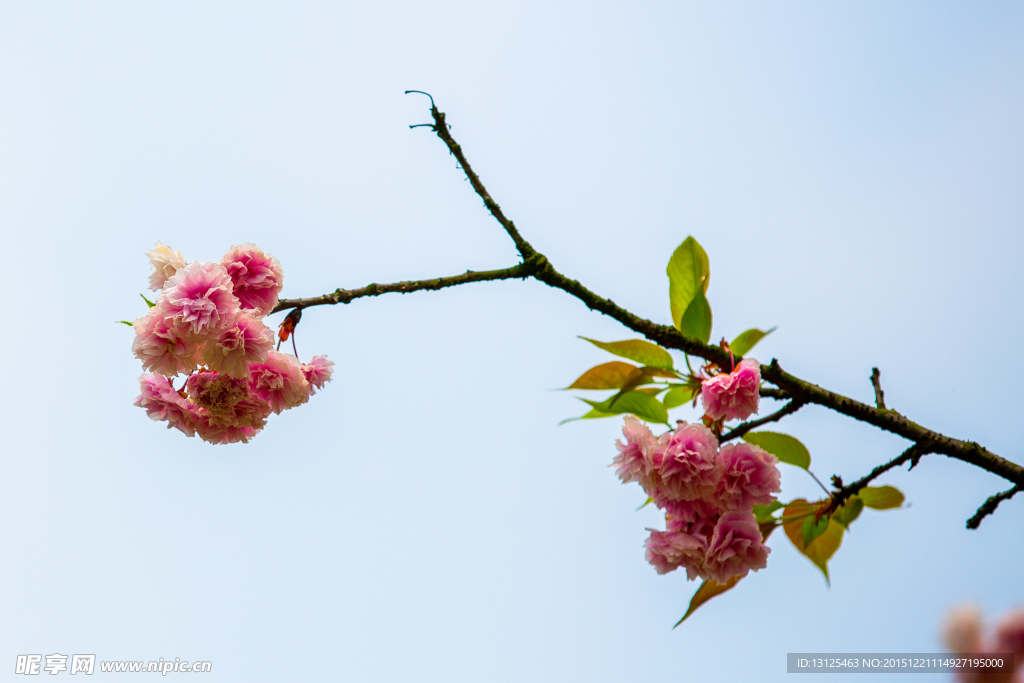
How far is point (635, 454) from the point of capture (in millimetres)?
1141

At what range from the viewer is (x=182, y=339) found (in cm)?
115

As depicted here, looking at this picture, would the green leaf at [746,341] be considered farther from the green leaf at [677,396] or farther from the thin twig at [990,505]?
the thin twig at [990,505]

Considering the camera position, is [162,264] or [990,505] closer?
[990,505]

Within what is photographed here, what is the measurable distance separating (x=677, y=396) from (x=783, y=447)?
0.19m

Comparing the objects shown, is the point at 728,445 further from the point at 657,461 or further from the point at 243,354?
the point at 243,354

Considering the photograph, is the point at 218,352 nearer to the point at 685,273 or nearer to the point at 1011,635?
the point at 685,273

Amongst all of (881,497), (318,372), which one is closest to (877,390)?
(881,497)

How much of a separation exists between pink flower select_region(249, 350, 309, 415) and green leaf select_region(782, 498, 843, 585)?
933mm

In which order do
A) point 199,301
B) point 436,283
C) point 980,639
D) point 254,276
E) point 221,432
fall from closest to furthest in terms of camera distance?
point 980,639 < point 436,283 < point 199,301 < point 254,276 < point 221,432

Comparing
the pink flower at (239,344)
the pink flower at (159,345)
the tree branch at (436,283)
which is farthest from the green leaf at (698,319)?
the pink flower at (159,345)

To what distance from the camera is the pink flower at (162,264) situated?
126 centimetres

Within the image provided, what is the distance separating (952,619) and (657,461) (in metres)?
0.46

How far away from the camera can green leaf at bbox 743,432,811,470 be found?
114 centimetres

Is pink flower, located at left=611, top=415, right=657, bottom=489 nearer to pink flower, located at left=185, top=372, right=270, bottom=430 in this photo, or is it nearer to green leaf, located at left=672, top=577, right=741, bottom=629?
green leaf, located at left=672, top=577, right=741, bottom=629
